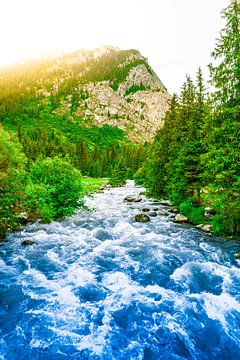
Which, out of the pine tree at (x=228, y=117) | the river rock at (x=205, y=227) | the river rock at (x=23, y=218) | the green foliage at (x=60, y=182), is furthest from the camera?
the green foliage at (x=60, y=182)

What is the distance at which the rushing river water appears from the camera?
9.27 m

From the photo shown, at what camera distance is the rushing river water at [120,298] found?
9.27m

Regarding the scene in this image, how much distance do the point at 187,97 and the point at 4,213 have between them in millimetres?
26865

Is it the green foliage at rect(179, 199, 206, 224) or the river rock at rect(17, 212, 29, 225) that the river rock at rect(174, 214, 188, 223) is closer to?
the green foliage at rect(179, 199, 206, 224)

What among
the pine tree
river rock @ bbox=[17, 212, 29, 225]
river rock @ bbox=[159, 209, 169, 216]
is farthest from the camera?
river rock @ bbox=[159, 209, 169, 216]

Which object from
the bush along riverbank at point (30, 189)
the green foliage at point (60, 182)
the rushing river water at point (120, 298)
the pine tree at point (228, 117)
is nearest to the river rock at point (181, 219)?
the rushing river water at point (120, 298)

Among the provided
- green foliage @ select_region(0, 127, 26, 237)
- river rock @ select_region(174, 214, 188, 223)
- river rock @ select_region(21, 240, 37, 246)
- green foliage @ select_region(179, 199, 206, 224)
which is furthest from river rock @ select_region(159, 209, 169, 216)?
green foliage @ select_region(0, 127, 26, 237)

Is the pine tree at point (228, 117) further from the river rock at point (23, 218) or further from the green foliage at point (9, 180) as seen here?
the river rock at point (23, 218)

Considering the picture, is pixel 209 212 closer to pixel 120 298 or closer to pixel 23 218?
pixel 120 298

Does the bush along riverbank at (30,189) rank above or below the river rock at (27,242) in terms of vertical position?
above

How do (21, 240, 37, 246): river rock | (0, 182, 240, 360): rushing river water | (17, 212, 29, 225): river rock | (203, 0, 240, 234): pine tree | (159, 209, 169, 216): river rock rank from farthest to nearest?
1. (159, 209, 169, 216): river rock
2. (17, 212, 29, 225): river rock
3. (21, 240, 37, 246): river rock
4. (203, 0, 240, 234): pine tree
5. (0, 182, 240, 360): rushing river water

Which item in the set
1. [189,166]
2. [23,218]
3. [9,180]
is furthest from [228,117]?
[23,218]

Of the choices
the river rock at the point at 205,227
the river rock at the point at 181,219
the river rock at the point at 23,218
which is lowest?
the river rock at the point at 23,218

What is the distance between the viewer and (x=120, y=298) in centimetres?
1241
